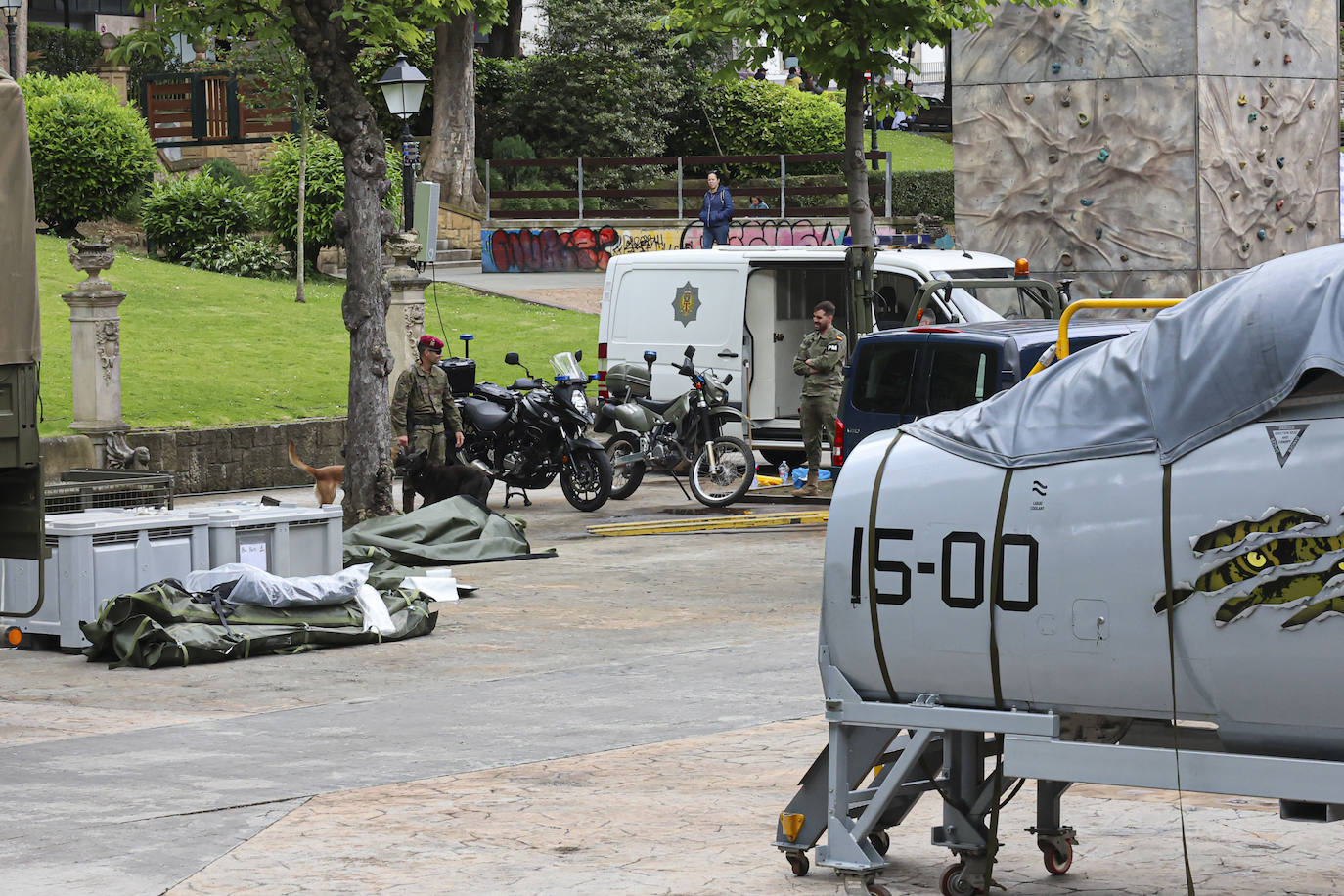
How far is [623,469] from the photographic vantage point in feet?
63.9

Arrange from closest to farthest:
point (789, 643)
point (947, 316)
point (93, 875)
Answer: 1. point (93, 875)
2. point (789, 643)
3. point (947, 316)

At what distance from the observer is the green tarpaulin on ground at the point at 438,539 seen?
14.9 m

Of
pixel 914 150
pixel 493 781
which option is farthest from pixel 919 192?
pixel 493 781

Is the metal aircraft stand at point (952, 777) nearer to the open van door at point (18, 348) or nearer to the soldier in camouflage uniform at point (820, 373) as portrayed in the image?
the open van door at point (18, 348)

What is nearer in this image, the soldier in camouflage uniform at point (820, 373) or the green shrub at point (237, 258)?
the soldier in camouflage uniform at point (820, 373)

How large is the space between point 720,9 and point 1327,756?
16209mm

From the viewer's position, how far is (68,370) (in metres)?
24.0

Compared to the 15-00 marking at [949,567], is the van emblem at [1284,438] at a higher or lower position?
higher

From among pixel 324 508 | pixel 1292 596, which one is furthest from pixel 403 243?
pixel 1292 596

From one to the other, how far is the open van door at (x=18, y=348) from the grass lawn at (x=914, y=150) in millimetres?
37855

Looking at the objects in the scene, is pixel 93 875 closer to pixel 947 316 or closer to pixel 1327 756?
pixel 1327 756

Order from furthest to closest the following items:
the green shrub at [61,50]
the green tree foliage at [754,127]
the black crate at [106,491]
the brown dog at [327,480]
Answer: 1. the green tree foliage at [754,127]
2. the green shrub at [61,50]
3. the brown dog at [327,480]
4. the black crate at [106,491]

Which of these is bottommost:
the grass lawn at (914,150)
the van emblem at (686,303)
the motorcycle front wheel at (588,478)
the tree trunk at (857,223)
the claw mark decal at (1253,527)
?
the motorcycle front wheel at (588,478)

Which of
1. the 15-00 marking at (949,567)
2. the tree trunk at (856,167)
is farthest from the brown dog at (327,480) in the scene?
the 15-00 marking at (949,567)
